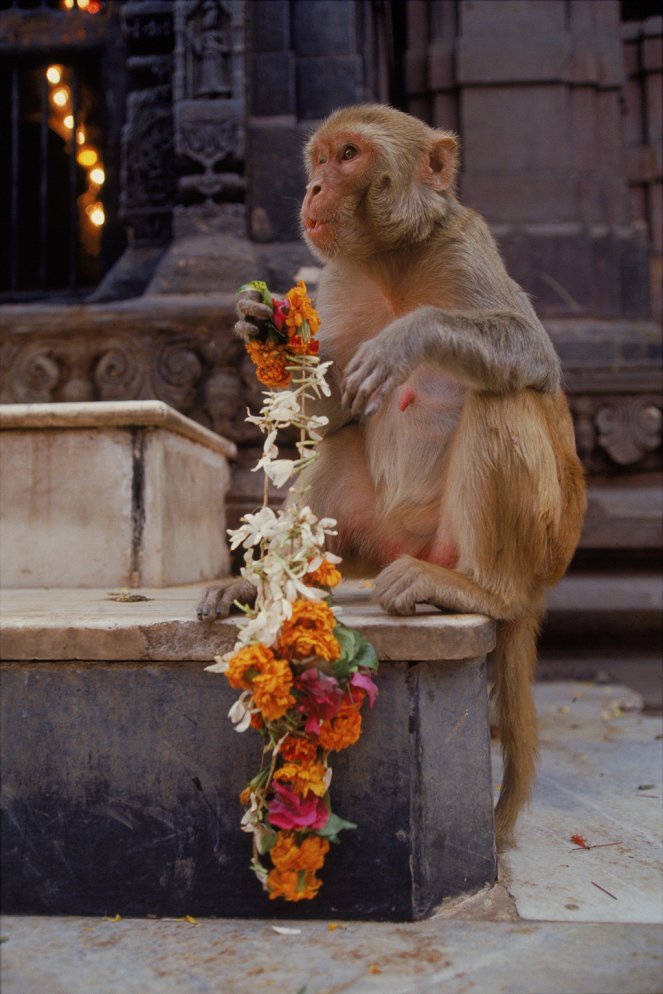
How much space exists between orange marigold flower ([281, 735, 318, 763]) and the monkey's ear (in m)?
1.59

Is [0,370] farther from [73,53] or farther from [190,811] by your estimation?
[190,811]

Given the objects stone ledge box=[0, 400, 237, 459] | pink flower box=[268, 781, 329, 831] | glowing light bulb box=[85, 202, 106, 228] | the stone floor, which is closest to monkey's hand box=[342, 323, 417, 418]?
pink flower box=[268, 781, 329, 831]

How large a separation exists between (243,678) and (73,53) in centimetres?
578

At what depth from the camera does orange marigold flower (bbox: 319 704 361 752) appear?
184cm

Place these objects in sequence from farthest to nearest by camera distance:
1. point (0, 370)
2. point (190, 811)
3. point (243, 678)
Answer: point (0, 370) < point (190, 811) < point (243, 678)

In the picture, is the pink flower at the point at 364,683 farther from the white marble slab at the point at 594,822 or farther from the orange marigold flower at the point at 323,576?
the white marble slab at the point at 594,822

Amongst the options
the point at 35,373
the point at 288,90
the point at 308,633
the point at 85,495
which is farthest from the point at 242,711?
the point at 288,90

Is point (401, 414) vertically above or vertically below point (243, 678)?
above

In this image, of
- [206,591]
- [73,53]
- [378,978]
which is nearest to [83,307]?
[73,53]

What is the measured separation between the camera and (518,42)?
602cm

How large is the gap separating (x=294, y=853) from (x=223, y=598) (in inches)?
22.4

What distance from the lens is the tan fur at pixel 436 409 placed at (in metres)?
2.21

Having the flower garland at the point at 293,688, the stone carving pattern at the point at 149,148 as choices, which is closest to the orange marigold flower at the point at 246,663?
the flower garland at the point at 293,688

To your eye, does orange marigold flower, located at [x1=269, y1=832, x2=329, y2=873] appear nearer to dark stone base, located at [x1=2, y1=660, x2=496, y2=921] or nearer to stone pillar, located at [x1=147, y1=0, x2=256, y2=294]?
dark stone base, located at [x1=2, y1=660, x2=496, y2=921]
